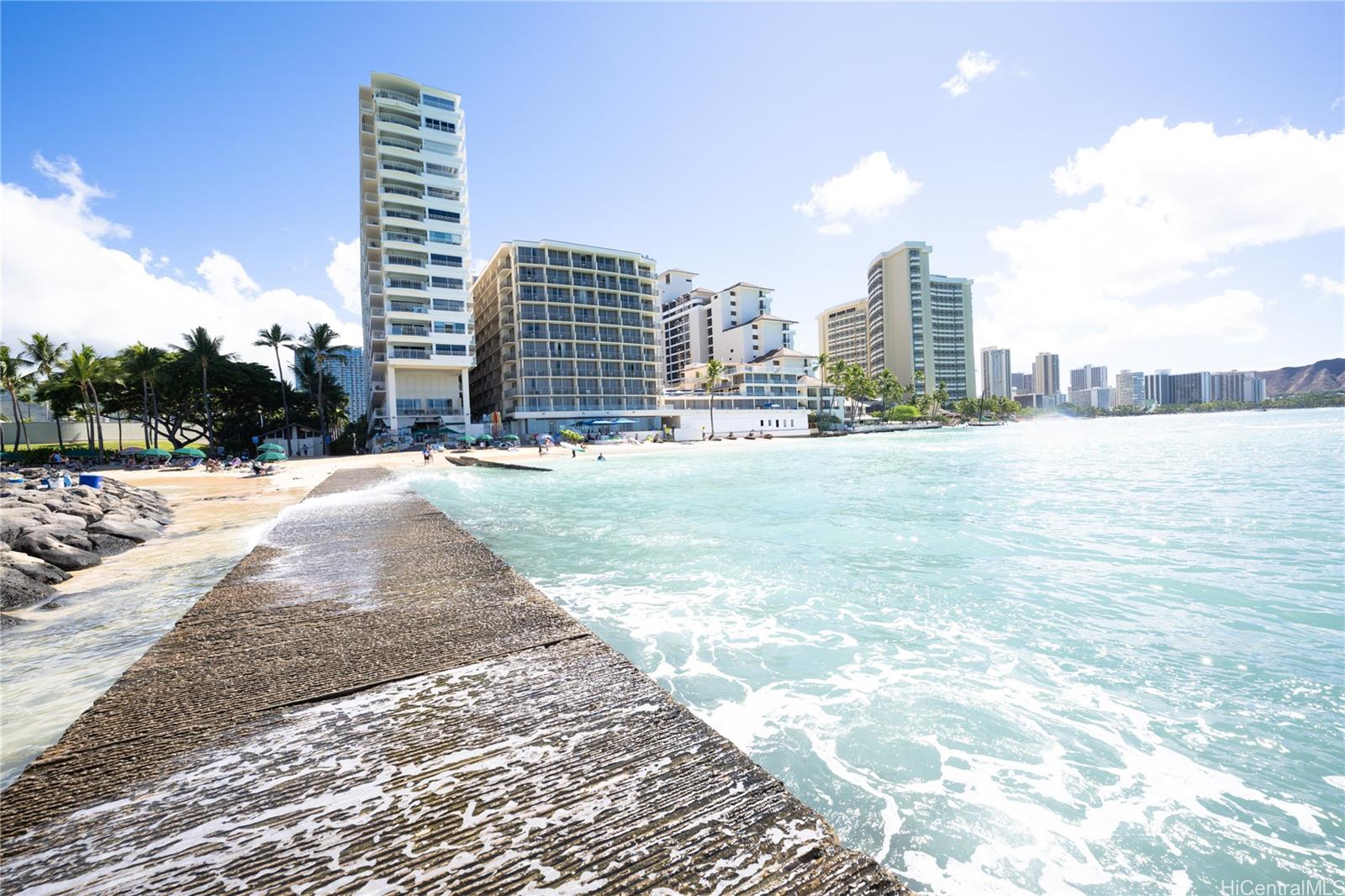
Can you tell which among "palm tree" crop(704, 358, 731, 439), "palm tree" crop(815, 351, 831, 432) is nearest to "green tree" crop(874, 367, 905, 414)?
"palm tree" crop(815, 351, 831, 432)

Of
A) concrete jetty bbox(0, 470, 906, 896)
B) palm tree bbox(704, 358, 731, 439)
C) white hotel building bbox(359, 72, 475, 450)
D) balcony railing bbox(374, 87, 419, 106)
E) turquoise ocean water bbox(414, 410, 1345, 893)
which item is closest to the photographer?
concrete jetty bbox(0, 470, 906, 896)

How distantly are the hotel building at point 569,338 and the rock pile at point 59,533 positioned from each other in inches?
2125

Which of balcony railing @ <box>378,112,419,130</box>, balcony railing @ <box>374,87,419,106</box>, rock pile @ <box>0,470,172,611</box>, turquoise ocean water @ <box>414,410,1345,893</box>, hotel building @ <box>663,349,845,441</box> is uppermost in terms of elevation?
balcony railing @ <box>374,87,419,106</box>

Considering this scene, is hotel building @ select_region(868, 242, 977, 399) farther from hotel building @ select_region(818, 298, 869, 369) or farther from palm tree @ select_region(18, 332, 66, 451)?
palm tree @ select_region(18, 332, 66, 451)

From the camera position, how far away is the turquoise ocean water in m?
3.78

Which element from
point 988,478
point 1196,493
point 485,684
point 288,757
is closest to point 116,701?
point 288,757

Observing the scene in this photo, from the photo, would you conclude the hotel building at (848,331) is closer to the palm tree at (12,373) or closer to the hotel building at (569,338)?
the hotel building at (569,338)

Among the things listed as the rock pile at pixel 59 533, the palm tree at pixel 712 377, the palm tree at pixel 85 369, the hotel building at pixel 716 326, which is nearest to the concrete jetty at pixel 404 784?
the rock pile at pixel 59 533

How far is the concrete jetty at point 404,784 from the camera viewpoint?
190 cm

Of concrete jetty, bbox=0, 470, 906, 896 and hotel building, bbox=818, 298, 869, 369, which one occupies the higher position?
hotel building, bbox=818, 298, 869, 369

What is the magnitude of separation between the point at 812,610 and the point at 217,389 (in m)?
68.2

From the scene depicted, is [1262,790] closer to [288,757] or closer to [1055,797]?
[1055,797]

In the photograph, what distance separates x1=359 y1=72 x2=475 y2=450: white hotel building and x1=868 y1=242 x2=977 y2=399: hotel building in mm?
105305

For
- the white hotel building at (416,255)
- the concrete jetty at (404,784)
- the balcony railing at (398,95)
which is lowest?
the concrete jetty at (404,784)
